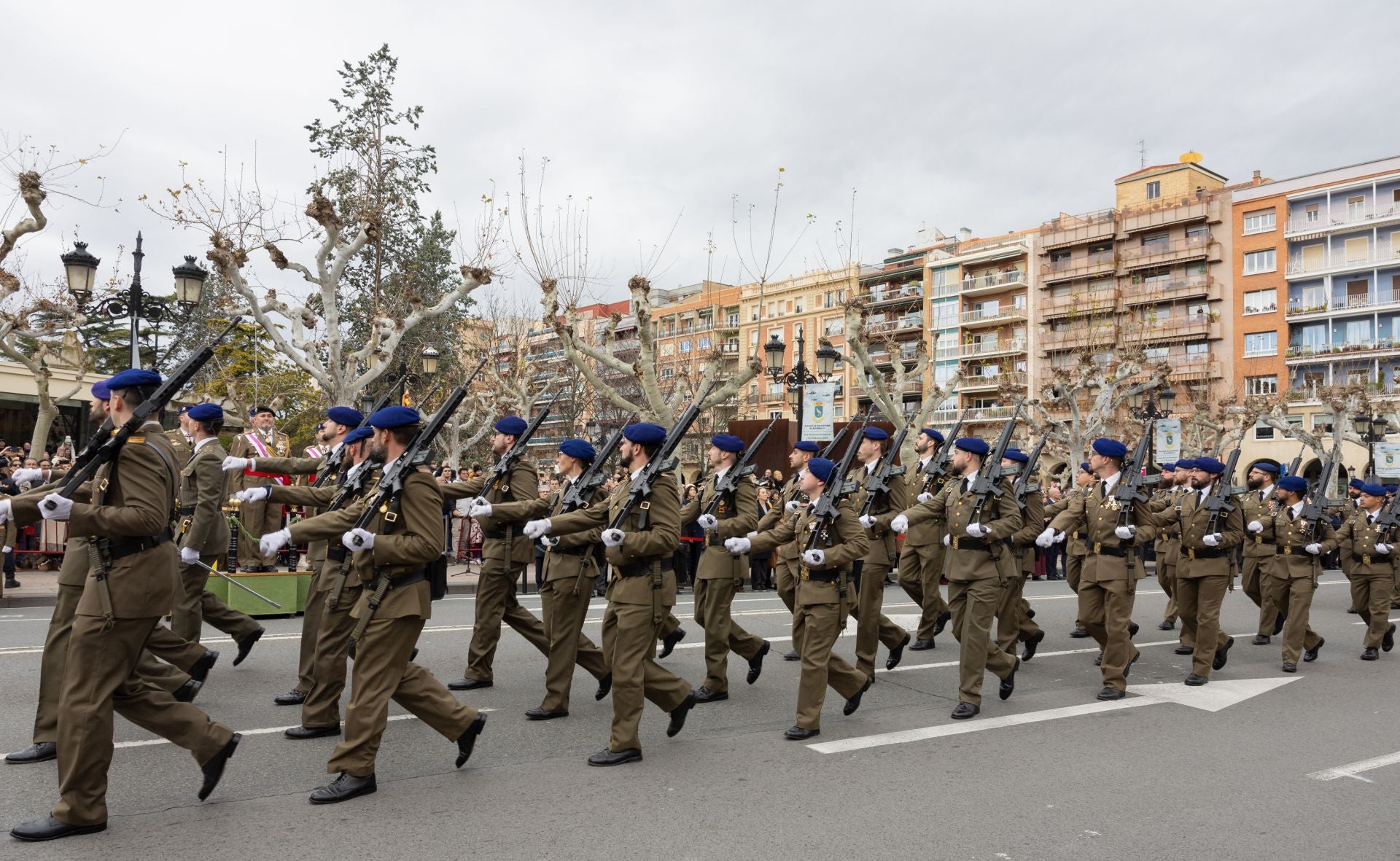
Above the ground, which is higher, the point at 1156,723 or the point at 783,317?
the point at 783,317

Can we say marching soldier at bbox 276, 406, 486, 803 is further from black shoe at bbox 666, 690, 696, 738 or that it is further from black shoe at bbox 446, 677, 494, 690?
black shoe at bbox 446, 677, 494, 690

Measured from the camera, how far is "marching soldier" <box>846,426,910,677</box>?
8.73 metres

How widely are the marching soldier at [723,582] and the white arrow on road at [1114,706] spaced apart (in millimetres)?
1547

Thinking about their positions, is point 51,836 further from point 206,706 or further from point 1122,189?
point 1122,189

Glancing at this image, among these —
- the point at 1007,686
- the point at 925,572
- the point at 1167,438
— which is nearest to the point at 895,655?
the point at 1007,686

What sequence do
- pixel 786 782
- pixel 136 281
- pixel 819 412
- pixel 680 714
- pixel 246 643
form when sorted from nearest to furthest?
1. pixel 786 782
2. pixel 680 714
3. pixel 246 643
4. pixel 136 281
5. pixel 819 412

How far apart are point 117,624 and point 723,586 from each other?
4.67 meters

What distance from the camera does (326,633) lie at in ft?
21.0

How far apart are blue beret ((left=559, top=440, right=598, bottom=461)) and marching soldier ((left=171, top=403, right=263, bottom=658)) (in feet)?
8.81

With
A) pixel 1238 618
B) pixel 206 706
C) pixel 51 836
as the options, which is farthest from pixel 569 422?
pixel 51 836

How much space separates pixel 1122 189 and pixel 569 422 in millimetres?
44200

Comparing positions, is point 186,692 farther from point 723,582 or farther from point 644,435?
point 723,582

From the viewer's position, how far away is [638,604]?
6309 millimetres

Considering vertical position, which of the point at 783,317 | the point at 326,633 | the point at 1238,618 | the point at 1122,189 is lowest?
the point at 1238,618
